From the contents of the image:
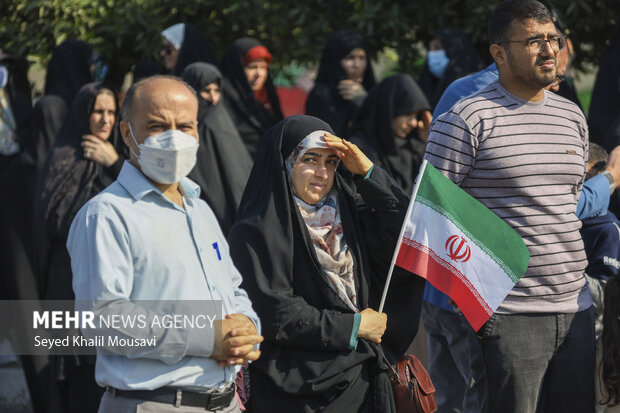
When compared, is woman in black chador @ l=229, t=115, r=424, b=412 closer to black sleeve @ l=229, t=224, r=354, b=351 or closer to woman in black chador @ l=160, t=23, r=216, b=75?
black sleeve @ l=229, t=224, r=354, b=351

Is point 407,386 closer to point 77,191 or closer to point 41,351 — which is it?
point 77,191

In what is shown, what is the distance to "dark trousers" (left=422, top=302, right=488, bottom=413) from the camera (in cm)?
411

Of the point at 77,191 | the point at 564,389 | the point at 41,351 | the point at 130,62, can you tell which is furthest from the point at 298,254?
the point at 130,62

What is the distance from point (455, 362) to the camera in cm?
464

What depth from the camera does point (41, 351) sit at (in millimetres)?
6254

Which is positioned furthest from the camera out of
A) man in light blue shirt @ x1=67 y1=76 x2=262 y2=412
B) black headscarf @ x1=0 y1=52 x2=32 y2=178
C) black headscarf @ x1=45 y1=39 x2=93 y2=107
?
black headscarf @ x1=45 y1=39 x2=93 y2=107

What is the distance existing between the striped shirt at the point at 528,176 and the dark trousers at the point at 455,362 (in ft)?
1.00

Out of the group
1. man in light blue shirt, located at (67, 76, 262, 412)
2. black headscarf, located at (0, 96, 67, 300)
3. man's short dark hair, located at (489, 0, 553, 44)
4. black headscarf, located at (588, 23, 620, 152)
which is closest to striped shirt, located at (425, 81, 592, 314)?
man's short dark hair, located at (489, 0, 553, 44)

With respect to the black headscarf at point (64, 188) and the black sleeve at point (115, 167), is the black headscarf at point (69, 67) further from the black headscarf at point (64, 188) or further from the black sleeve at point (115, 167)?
the black sleeve at point (115, 167)

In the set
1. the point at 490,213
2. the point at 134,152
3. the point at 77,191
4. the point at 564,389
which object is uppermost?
the point at 134,152

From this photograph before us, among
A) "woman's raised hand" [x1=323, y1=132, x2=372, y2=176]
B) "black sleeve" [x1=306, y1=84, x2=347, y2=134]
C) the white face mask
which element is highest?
the white face mask

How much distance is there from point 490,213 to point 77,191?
8.76 ft

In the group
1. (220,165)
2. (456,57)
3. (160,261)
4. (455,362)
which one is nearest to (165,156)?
(160,261)

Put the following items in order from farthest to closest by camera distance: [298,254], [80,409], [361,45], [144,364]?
[361,45] < [80,409] < [298,254] < [144,364]
